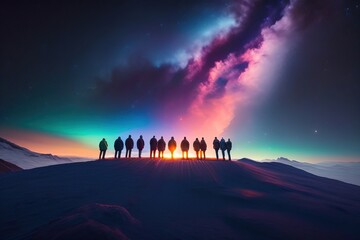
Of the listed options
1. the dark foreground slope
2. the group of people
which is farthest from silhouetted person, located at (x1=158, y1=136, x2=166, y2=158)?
the dark foreground slope

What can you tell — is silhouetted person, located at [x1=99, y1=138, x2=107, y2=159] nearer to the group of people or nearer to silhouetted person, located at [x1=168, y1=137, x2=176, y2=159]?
the group of people

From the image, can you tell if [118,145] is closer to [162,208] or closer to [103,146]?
[103,146]

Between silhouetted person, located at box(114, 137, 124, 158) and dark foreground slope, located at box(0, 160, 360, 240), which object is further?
silhouetted person, located at box(114, 137, 124, 158)

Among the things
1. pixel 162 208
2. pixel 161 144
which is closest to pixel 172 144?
pixel 161 144

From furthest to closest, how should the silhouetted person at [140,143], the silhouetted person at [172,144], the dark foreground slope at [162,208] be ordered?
1. the silhouetted person at [172,144]
2. the silhouetted person at [140,143]
3. the dark foreground slope at [162,208]

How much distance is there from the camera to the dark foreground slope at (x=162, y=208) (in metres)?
7.52

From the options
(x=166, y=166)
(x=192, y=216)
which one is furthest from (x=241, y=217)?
(x=166, y=166)

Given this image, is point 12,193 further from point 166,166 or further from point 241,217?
point 241,217

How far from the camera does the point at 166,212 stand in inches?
380

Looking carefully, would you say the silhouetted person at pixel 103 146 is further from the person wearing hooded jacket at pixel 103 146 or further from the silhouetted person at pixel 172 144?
the silhouetted person at pixel 172 144

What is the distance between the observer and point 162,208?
398 inches

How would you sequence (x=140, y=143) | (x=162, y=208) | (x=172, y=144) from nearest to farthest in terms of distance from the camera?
1. (x=162, y=208)
2. (x=140, y=143)
3. (x=172, y=144)

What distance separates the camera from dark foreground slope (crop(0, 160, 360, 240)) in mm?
7520

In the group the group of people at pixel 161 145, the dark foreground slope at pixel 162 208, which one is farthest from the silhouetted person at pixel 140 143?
the dark foreground slope at pixel 162 208
